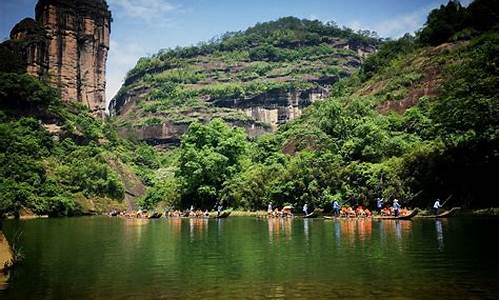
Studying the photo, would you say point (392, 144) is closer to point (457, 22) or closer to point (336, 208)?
point (336, 208)

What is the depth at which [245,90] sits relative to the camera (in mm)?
145125

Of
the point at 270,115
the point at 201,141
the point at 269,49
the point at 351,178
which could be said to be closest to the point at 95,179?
the point at 201,141

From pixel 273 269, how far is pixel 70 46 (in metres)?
100.0

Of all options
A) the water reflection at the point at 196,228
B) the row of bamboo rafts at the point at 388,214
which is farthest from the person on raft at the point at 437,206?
the water reflection at the point at 196,228

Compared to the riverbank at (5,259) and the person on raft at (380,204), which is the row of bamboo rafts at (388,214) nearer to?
the person on raft at (380,204)

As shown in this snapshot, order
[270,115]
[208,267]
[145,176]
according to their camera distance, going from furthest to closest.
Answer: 1. [270,115]
2. [145,176]
3. [208,267]

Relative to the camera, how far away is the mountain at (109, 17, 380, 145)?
135 m

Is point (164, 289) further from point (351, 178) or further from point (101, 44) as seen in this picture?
point (101, 44)

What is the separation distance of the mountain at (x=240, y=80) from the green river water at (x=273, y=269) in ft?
359

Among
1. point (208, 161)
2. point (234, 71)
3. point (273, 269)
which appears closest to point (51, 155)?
point (208, 161)

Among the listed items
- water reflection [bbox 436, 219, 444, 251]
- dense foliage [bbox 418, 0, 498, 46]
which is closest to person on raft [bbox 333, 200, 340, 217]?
water reflection [bbox 436, 219, 444, 251]

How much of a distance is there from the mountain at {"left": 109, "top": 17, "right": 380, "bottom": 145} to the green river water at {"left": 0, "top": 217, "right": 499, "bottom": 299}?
359 ft

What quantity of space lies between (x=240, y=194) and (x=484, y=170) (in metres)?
25.1

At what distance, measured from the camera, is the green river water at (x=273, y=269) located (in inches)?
408
